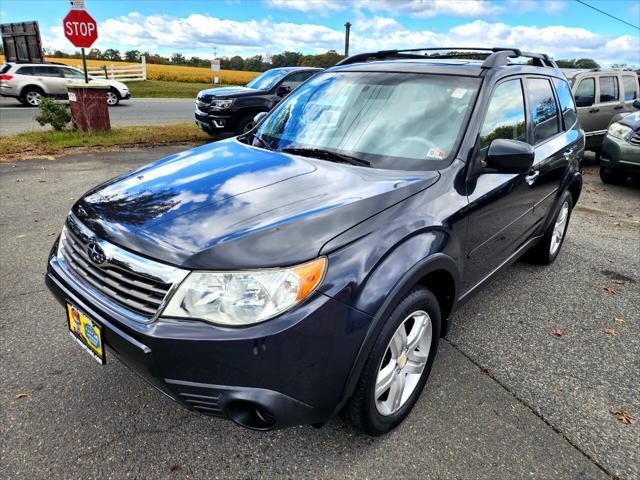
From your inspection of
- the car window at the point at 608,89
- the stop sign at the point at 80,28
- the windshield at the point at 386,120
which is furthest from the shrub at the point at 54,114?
the car window at the point at 608,89

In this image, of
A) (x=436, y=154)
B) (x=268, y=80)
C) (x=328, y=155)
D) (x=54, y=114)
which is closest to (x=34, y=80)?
(x=54, y=114)

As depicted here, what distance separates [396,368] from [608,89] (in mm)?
10342

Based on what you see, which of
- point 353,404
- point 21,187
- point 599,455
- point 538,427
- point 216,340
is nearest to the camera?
point 216,340

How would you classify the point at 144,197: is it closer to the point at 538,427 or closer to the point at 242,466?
the point at 242,466

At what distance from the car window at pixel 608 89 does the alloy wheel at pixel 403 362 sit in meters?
9.71

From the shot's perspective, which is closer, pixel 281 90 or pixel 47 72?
pixel 281 90

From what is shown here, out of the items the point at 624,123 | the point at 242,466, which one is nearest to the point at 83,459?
the point at 242,466

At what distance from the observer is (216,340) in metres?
1.67

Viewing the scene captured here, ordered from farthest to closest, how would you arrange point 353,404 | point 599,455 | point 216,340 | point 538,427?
point 538,427, point 599,455, point 353,404, point 216,340

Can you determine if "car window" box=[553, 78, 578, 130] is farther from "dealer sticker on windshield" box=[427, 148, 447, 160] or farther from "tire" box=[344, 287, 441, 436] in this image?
"tire" box=[344, 287, 441, 436]

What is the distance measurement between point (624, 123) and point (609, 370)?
635 cm

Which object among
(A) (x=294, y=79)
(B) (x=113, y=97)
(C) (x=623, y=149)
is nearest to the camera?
(C) (x=623, y=149)

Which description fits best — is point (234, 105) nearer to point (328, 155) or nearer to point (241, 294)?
point (328, 155)

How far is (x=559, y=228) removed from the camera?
4531 millimetres
